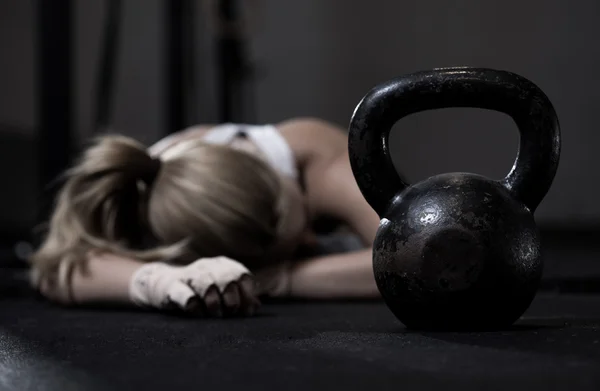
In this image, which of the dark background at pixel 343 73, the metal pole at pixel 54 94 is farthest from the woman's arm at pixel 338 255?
the dark background at pixel 343 73

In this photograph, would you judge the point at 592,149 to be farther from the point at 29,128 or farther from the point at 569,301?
the point at 569,301

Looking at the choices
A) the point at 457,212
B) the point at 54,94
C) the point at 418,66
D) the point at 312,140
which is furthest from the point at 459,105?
the point at 418,66

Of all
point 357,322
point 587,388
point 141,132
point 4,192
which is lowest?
point 4,192

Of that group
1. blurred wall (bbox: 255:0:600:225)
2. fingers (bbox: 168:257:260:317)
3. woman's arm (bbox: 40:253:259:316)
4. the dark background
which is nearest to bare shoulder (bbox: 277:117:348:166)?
woman's arm (bbox: 40:253:259:316)

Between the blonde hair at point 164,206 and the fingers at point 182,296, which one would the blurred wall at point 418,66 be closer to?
the blonde hair at point 164,206

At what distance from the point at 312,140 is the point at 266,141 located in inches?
4.0

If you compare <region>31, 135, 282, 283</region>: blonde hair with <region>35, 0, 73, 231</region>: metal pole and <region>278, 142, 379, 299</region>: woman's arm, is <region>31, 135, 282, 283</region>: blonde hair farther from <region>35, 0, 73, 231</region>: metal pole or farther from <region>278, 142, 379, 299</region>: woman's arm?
<region>35, 0, 73, 231</region>: metal pole

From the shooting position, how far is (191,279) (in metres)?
0.90

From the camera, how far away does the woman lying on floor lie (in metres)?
1.05

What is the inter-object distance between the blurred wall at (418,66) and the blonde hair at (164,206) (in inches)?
109

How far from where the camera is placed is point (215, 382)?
505 millimetres

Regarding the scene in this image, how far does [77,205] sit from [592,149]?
3352 mm

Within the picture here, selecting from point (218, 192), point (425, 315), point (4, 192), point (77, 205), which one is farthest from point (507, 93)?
point (4, 192)

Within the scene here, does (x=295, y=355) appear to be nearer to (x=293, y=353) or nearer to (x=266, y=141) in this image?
(x=293, y=353)
